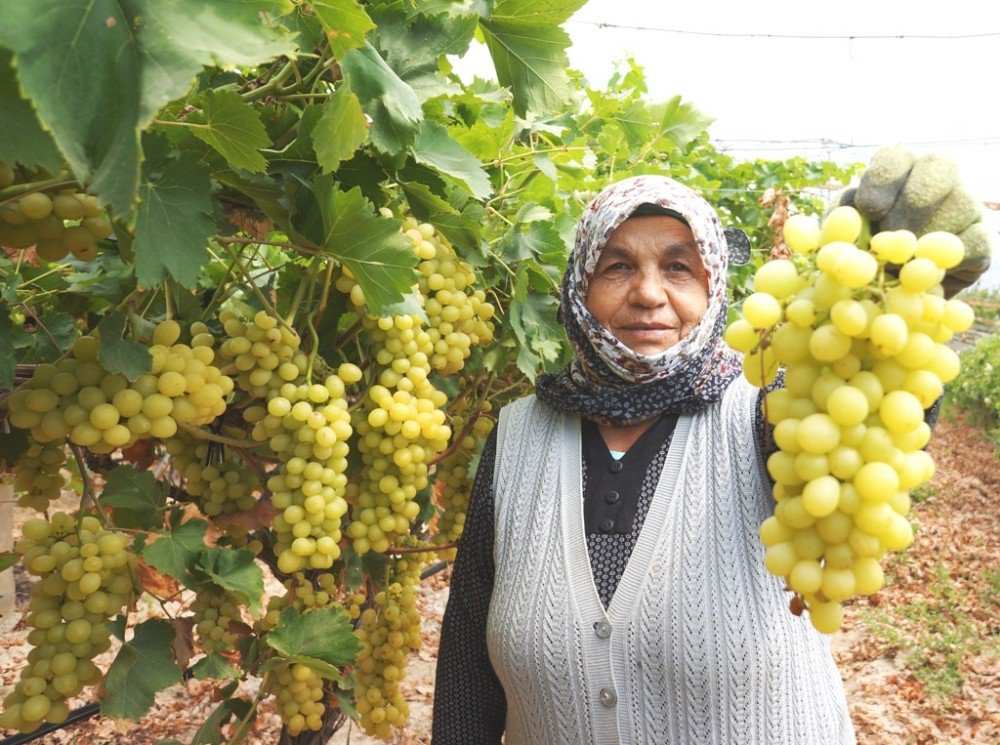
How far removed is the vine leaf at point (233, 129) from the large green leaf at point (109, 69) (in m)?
0.39

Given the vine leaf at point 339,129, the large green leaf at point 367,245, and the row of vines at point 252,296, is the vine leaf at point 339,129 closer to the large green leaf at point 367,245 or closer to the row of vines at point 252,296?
the row of vines at point 252,296

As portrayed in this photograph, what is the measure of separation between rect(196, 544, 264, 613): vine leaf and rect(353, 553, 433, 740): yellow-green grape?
0.64 m

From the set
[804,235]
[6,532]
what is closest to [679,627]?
[804,235]

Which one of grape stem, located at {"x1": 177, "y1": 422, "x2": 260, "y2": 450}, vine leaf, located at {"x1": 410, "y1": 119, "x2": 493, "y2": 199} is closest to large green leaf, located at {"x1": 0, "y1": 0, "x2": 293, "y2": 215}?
vine leaf, located at {"x1": 410, "y1": 119, "x2": 493, "y2": 199}

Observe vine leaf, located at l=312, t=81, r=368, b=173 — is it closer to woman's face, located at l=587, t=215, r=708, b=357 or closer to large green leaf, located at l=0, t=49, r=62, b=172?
large green leaf, located at l=0, t=49, r=62, b=172

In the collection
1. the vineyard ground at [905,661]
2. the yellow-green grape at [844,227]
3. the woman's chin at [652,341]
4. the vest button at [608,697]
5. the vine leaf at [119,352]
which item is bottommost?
the vineyard ground at [905,661]

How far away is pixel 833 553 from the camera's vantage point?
0.89 metres

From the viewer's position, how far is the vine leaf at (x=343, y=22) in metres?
1.07

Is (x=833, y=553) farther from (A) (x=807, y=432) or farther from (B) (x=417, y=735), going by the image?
(B) (x=417, y=735)

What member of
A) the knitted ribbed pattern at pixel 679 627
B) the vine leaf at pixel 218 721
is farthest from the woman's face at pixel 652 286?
the vine leaf at pixel 218 721

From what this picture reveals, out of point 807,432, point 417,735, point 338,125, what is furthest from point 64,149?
point 417,735

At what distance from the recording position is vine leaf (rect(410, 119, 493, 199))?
135cm

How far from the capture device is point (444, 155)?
1377 mm

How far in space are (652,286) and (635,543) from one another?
452mm
